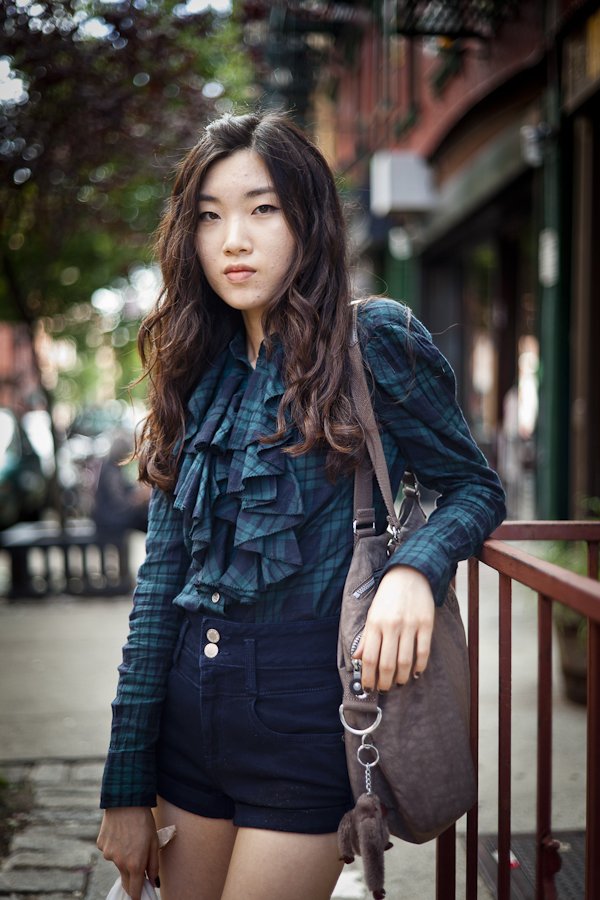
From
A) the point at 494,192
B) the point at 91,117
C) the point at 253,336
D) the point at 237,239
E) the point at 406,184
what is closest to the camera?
the point at 237,239

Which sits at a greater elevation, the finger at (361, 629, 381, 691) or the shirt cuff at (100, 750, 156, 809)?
the finger at (361, 629, 381, 691)

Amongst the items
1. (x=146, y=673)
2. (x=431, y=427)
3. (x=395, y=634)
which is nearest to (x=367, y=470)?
(x=431, y=427)

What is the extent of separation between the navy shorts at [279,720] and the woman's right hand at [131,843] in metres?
0.23

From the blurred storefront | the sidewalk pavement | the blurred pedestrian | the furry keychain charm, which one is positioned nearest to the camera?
the furry keychain charm

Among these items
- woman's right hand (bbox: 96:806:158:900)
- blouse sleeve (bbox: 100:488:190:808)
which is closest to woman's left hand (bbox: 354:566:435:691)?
blouse sleeve (bbox: 100:488:190:808)

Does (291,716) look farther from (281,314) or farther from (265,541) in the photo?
(281,314)

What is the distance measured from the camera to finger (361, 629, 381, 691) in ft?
5.37

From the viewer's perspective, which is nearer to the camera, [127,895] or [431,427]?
[431,427]

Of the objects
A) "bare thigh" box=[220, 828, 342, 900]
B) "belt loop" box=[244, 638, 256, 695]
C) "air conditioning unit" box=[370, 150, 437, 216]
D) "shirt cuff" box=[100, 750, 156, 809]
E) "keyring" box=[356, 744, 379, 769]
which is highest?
"air conditioning unit" box=[370, 150, 437, 216]

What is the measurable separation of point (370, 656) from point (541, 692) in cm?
35

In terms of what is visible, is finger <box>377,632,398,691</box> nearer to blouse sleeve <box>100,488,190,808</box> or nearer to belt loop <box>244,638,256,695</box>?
belt loop <box>244,638,256,695</box>

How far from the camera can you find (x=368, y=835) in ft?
5.32

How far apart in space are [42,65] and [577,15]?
3.72 metres

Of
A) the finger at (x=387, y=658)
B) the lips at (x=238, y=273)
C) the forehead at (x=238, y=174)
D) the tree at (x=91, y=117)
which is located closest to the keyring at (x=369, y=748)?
the finger at (x=387, y=658)
